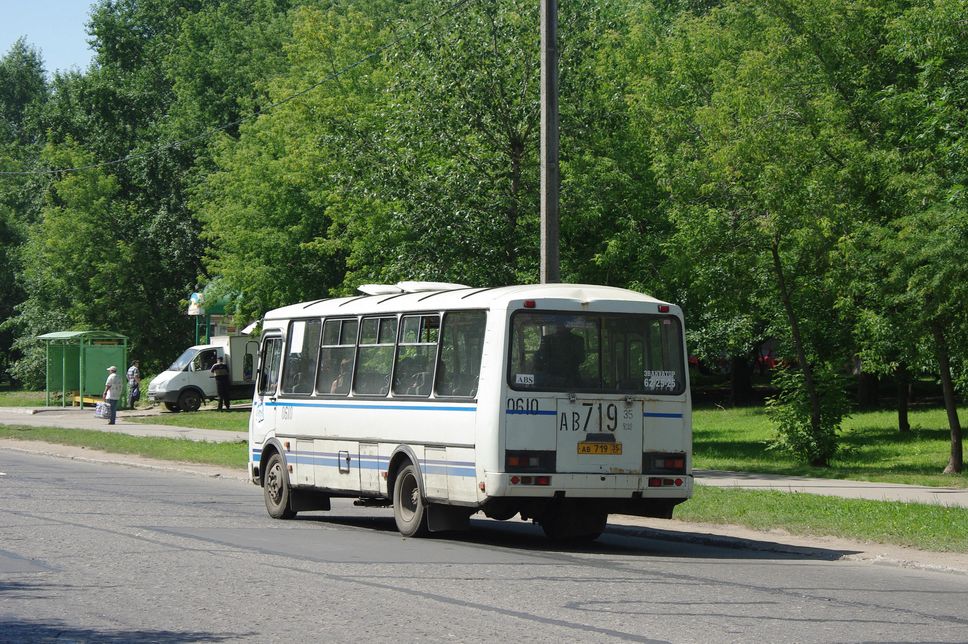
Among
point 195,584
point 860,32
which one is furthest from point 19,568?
point 860,32

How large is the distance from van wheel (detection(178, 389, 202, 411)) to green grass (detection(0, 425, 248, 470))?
1212cm

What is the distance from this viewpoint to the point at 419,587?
11.2 meters

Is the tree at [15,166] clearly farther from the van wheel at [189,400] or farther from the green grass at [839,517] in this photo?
the green grass at [839,517]

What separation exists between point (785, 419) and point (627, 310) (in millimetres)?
13681

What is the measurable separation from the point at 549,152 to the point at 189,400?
1305 inches

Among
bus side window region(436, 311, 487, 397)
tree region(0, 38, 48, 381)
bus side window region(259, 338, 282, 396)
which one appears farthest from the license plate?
tree region(0, 38, 48, 381)

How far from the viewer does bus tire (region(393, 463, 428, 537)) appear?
1572 centimetres

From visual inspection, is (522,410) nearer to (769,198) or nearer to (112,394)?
(769,198)

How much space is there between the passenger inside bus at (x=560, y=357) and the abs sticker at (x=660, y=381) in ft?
2.72

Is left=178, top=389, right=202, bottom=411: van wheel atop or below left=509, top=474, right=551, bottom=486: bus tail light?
atop

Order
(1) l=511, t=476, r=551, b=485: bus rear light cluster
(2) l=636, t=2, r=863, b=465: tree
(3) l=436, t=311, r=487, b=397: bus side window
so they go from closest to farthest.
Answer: (1) l=511, t=476, r=551, b=485: bus rear light cluster → (3) l=436, t=311, r=487, b=397: bus side window → (2) l=636, t=2, r=863, b=465: tree

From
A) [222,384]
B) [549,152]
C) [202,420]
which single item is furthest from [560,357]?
[222,384]

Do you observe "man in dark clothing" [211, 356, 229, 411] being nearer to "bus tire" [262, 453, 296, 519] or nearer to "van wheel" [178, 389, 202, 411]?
"van wheel" [178, 389, 202, 411]

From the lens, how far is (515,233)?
27.1 metres
